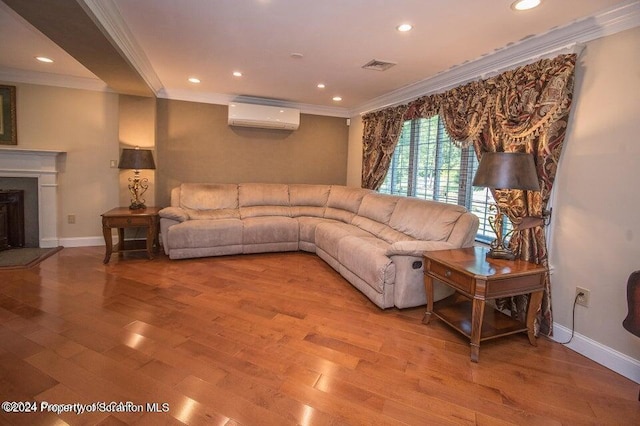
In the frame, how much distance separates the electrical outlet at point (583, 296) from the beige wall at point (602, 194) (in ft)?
0.11

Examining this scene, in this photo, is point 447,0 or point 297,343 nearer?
point 447,0

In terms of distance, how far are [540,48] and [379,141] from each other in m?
2.35

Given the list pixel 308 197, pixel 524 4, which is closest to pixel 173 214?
pixel 308 197

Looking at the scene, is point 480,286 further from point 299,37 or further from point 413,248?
point 299,37

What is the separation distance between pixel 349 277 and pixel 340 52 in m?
2.28

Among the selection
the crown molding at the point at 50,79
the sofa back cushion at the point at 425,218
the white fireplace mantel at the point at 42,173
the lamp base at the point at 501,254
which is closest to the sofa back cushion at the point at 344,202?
the sofa back cushion at the point at 425,218

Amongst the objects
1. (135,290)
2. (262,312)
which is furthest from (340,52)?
(135,290)

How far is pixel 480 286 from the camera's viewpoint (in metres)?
2.11

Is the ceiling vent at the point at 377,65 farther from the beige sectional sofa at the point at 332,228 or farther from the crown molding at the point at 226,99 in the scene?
the crown molding at the point at 226,99

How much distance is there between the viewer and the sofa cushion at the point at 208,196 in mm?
4722

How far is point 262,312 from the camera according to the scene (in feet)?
9.09

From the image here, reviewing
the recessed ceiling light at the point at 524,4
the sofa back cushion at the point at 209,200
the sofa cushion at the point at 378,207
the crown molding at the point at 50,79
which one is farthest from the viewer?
the sofa back cushion at the point at 209,200

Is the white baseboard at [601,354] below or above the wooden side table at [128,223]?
below

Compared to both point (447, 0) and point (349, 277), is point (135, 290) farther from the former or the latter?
point (447, 0)
